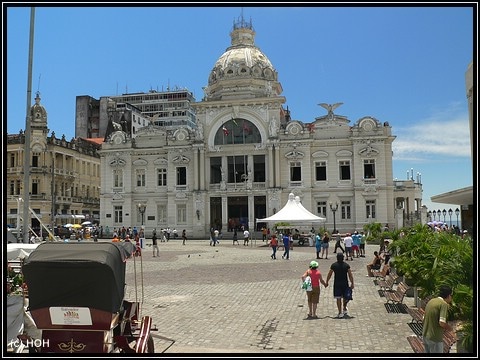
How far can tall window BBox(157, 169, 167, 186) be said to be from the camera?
176 ft

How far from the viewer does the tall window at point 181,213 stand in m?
52.8

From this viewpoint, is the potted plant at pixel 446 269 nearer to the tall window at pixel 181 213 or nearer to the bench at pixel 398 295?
the bench at pixel 398 295

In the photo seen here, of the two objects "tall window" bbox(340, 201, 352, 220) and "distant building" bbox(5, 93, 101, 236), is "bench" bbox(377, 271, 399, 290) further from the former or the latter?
"distant building" bbox(5, 93, 101, 236)

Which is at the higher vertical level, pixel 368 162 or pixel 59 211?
pixel 368 162

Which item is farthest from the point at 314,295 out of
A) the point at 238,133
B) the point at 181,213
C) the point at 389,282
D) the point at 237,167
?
the point at 181,213

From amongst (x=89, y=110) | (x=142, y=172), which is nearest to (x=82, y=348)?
(x=142, y=172)

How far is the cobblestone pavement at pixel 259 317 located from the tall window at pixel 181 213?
32.2 m

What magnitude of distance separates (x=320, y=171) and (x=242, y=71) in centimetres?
1465

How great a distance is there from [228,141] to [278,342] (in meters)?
43.6

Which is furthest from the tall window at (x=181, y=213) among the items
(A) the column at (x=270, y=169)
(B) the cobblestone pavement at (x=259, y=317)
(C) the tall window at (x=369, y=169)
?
(B) the cobblestone pavement at (x=259, y=317)

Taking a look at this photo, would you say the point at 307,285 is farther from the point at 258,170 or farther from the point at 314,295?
the point at 258,170

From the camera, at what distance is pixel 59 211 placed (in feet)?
195

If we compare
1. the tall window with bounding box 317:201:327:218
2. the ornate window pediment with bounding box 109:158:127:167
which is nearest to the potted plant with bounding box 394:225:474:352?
the tall window with bounding box 317:201:327:218

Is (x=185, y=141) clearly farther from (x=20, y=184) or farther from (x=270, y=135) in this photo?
(x=20, y=184)
